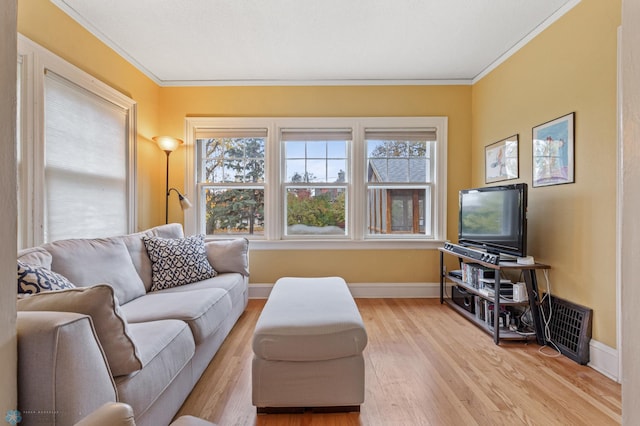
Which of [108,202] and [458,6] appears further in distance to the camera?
[108,202]

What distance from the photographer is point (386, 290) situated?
347 cm

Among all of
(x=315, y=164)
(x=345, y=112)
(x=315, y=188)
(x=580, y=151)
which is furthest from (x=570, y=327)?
(x=345, y=112)

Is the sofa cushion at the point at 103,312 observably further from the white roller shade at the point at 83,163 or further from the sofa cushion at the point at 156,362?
the white roller shade at the point at 83,163

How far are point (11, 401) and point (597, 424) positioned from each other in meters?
2.31

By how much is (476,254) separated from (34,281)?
2.92 metres

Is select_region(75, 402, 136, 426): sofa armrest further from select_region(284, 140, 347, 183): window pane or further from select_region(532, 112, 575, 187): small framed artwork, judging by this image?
select_region(284, 140, 347, 183): window pane

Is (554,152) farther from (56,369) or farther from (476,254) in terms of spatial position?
(56,369)

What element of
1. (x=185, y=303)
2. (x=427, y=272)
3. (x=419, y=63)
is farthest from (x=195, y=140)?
(x=427, y=272)

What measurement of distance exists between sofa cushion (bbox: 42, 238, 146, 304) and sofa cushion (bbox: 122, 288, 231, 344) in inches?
4.6

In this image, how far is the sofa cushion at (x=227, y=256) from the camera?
2.73 m

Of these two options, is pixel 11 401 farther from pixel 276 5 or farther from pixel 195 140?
pixel 195 140

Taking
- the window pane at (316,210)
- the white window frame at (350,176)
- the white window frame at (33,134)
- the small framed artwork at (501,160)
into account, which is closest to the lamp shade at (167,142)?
the white window frame at (350,176)

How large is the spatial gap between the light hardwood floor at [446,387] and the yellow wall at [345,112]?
3.38 feet

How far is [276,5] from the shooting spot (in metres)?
2.19
